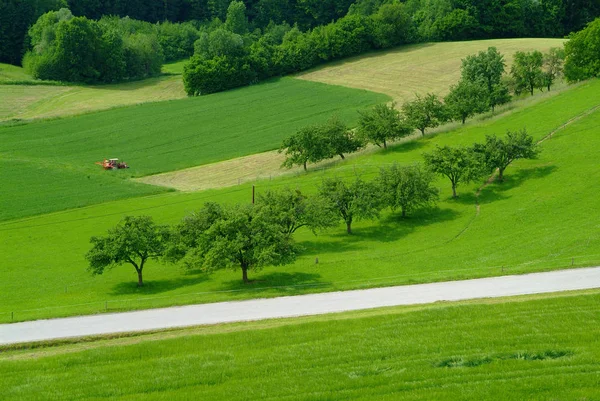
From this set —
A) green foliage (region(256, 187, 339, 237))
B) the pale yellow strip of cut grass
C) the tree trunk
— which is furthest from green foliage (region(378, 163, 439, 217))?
the pale yellow strip of cut grass

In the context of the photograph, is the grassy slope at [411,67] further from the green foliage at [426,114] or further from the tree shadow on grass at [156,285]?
the tree shadow on grass at [156,285]

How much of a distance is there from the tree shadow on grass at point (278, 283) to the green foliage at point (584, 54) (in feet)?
233

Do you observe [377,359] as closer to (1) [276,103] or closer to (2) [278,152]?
(2) [278,152]

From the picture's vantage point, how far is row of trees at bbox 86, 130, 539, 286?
2520 inches

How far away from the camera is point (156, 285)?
6619cm

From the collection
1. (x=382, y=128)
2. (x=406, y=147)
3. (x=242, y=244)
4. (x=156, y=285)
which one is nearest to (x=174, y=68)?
(x=382, y=128)

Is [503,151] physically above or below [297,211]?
above

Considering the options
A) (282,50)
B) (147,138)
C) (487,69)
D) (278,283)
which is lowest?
(278,283)

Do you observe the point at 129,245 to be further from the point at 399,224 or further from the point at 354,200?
the point at 399,224

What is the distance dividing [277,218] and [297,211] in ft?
11.0

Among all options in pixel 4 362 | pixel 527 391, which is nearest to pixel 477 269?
pixel 527 391

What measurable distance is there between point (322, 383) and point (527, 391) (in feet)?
28.9

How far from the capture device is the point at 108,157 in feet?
375

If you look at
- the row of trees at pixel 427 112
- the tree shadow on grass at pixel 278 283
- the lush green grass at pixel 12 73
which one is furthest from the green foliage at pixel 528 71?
the lush green grass at pixel 12 73
